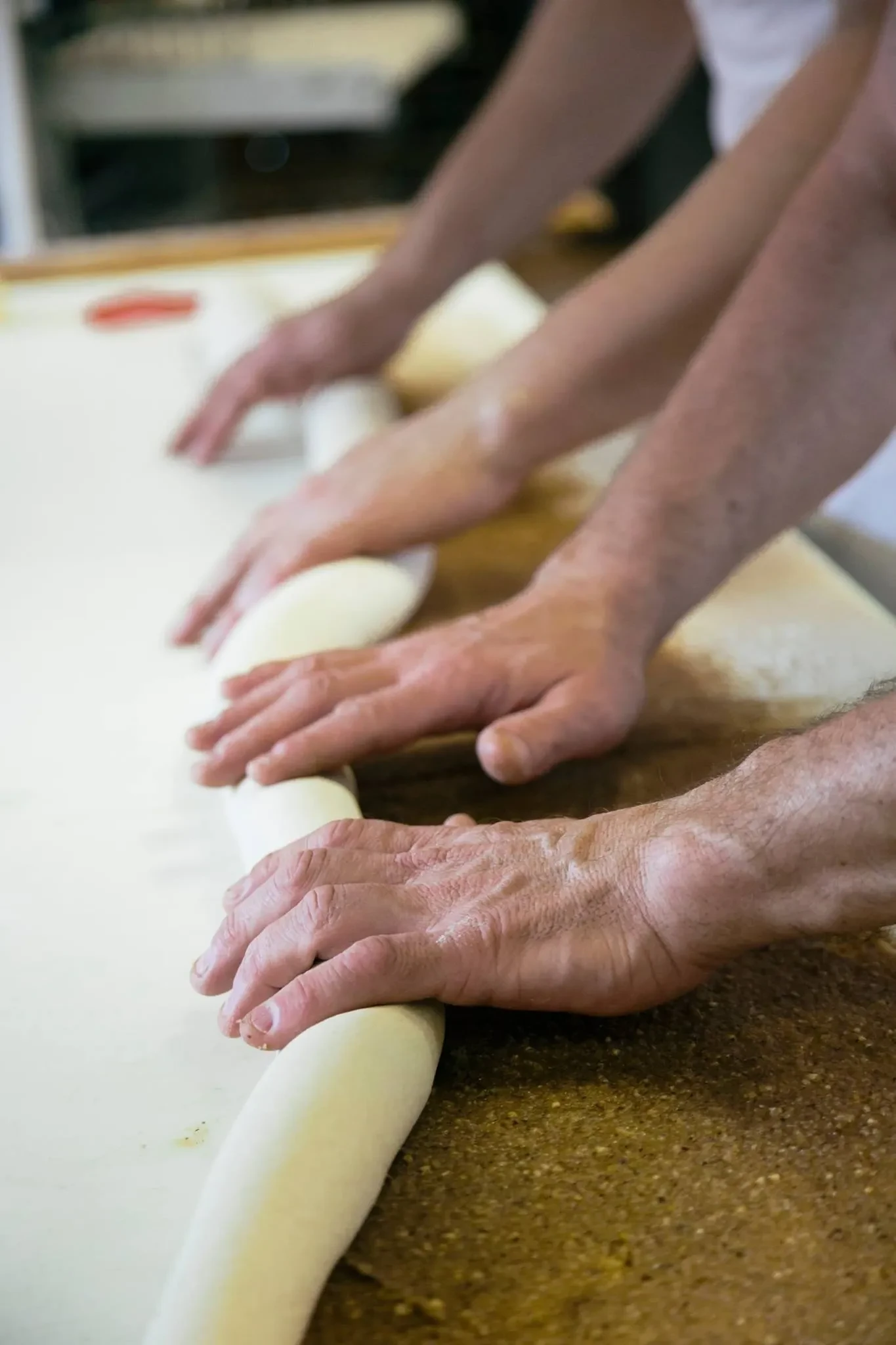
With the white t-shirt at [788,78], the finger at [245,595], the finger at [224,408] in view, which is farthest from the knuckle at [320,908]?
the finger at [224,408]

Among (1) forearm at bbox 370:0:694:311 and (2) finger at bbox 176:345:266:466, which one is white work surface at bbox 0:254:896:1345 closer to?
(2) finger at bbox 176:345:266:466

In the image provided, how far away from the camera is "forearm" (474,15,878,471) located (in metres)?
1.18

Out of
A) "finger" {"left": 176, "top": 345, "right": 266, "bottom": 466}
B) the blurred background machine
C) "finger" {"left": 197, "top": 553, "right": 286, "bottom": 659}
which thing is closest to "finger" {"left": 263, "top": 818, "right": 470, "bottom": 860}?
"finger" {"left": 197, "top": 553, "right": 286, "bottom": 659}

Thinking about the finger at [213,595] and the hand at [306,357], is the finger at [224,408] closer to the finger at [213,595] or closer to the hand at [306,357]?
the hand at [306,357]

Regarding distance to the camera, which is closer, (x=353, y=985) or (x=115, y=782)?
(x=353, y=985)

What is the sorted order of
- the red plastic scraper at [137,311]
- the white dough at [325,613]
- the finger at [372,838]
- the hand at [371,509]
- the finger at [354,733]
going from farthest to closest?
the red plastic scraper at [137,311] → the hand at [371,509] → the white dough at [325,613] → the finger at [354,733] → the finger at [372,838]

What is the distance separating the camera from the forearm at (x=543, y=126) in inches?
60.7

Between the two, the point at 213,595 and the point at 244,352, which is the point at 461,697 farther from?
the point at 244,352

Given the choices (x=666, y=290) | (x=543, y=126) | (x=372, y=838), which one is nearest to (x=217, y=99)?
(x=543, y=126)

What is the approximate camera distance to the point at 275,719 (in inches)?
36.1

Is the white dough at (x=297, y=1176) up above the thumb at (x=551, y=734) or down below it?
above

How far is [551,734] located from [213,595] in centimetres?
39

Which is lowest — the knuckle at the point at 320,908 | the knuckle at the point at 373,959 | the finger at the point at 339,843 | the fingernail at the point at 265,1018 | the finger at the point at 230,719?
the finger at the point at 230,719

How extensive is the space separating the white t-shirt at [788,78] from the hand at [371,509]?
353 mm
